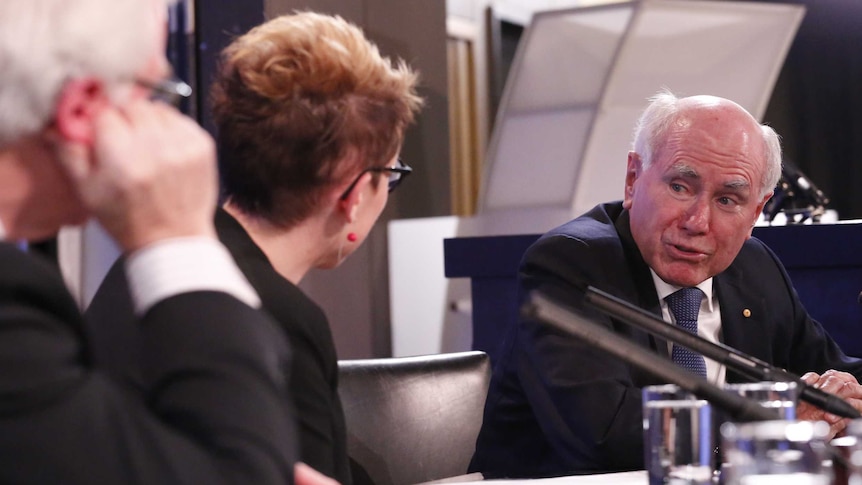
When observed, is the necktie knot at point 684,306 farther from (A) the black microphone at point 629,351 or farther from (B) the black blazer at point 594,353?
(A) the black microphone at point 629,351

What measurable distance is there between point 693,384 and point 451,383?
1040 millimetres

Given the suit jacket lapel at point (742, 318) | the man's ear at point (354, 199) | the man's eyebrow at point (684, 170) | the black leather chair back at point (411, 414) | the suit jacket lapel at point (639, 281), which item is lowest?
the black leather chair back at point (411, 414)

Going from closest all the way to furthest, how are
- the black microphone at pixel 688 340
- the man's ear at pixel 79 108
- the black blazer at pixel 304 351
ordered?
the man's ear at pixel 79 108, the black microphone at pixel 688 340, the black blazer at pixel 304 351

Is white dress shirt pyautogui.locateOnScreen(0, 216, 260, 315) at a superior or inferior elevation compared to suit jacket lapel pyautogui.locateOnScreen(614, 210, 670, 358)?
superior

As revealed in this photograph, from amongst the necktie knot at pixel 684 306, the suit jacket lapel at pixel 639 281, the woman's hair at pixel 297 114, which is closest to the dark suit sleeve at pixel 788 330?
the necktie knot at pixel 684 306

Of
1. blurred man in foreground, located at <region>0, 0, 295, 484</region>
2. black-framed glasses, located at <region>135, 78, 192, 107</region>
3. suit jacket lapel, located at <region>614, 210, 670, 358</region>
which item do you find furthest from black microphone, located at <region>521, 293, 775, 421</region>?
suit jacket lapel, located at <region>614, 210, 670, 358</region>

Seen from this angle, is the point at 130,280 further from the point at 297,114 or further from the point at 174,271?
the point at 297,114

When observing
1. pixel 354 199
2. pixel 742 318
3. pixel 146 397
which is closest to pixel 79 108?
pixel 146 397

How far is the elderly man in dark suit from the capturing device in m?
1.94

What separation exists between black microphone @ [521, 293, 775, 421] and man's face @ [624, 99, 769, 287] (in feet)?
3.65

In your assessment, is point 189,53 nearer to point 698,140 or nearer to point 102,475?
point 698,140

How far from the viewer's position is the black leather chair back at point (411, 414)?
1876 mm

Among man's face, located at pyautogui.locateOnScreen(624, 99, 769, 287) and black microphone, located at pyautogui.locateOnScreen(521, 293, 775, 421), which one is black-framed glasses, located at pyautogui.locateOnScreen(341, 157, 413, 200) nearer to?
black microphone, located at pyautogui.locateOnScreen(521, 293, 775, 421)

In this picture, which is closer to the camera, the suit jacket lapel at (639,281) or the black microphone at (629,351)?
the black microphone at (629,351)
